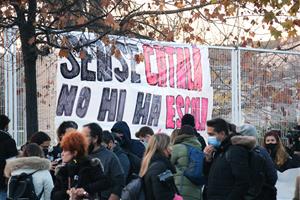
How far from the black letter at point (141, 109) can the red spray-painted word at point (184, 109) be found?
473mm

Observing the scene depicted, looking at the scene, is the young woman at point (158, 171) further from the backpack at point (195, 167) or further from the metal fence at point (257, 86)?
the metal fence at point (257, 86)

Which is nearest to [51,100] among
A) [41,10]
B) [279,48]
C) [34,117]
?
[34,117]

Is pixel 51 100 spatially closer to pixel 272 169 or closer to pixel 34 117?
pixel 34 117

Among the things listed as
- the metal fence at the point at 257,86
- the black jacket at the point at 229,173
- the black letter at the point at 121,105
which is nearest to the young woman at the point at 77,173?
the black jacket at the point at 229,173

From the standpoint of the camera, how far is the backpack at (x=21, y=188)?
9641 millimetres

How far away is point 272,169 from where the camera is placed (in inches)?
389

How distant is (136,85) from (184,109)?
4.08 feet

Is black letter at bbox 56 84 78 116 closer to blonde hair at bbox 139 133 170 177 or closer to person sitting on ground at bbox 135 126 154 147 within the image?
person sitting on ground at bbox 135 126 154 147

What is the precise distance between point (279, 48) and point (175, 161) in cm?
688

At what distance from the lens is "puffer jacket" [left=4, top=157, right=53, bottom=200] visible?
980 cm

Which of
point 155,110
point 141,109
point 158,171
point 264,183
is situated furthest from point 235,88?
point 158,171

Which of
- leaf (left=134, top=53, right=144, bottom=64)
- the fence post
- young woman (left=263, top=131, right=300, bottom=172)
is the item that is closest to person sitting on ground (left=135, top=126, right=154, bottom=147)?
leaf (left=134, top=53, right=144, bottom=64)

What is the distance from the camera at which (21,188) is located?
9641 mm

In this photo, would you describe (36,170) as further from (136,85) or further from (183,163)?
(136,85)
